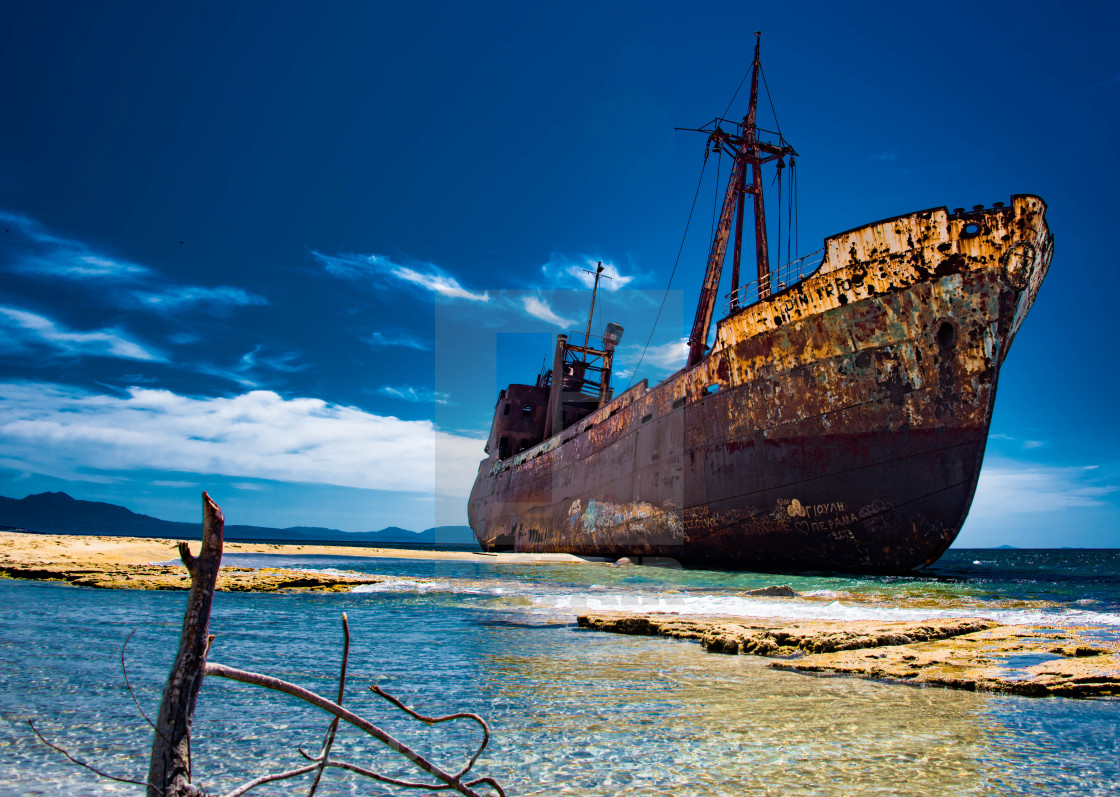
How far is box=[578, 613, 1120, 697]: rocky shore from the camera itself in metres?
3.92

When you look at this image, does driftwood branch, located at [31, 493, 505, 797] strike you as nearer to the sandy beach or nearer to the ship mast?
the sandy beach

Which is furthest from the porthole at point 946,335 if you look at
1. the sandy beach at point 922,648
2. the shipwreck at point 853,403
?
the sandy beach at point 922,648

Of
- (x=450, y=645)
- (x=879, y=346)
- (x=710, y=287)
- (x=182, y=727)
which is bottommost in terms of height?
(x=450, y=645)

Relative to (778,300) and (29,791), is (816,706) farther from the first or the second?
(778,300)

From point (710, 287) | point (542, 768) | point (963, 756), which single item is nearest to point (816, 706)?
point (963, 756)

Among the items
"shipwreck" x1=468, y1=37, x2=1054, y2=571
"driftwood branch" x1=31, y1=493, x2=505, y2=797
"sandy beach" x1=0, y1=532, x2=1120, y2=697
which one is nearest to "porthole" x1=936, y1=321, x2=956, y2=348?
"shipwreck" x1=468, y1=37, x2=1054, y2=571

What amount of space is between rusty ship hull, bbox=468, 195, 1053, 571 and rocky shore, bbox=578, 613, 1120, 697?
5367mm

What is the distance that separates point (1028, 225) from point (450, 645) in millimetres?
10620

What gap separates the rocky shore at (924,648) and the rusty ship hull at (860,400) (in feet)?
17.6

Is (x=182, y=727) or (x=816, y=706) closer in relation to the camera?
(x=182, y=727)

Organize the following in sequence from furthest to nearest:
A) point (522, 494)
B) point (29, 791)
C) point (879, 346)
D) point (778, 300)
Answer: point (522, 494), point (778, 300), point (879, 346), point (29, 791)

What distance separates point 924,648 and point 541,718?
3.28 meters

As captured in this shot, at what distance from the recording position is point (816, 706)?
11.0 feet

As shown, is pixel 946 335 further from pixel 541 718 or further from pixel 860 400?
pixel 541 718
